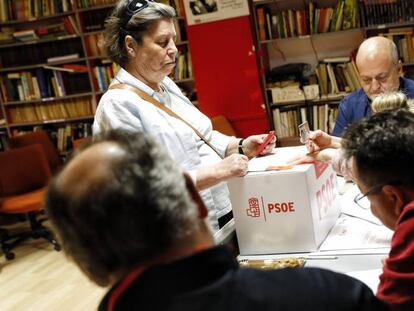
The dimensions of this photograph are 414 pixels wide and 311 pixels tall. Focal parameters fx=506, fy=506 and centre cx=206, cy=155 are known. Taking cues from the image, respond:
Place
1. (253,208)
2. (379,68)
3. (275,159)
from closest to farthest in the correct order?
(253,208), (275,159), (379,68)

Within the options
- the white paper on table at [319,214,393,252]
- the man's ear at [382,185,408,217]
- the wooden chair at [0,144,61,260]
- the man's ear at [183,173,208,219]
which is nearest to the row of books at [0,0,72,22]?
the wooden chair at [0,144,61,260]

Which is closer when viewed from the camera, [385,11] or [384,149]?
[384,149]

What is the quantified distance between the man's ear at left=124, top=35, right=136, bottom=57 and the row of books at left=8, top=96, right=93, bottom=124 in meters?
4.09

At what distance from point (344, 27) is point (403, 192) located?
3831 mm

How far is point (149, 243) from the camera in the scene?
725 millimetres

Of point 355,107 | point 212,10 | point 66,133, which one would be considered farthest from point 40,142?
point 355,107

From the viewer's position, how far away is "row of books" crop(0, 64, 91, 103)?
5.84 m

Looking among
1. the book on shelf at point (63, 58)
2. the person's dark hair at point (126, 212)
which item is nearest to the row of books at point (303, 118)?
the book on shelf at point (63, 58)

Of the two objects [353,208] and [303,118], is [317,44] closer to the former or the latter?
[303,118]

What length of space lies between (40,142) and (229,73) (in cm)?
Result: 225

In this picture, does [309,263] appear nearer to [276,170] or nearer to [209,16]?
[276,170]

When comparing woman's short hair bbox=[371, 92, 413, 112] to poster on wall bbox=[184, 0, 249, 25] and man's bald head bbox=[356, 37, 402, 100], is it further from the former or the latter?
poster on wall bbox=[184, 0, 249, 25]

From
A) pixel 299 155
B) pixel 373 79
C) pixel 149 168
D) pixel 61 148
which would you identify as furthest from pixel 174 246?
pixel 61 148

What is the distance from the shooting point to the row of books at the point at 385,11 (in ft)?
14.5
